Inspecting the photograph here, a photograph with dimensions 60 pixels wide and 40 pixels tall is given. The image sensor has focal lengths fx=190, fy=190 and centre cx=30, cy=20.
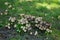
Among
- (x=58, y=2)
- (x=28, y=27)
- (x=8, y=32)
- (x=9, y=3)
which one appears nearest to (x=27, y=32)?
(x=28, y=27)

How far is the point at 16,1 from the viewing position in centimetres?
576

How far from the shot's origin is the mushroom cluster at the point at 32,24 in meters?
4.85

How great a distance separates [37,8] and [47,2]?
45cm

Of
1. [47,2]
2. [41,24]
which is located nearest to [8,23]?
[41,24]

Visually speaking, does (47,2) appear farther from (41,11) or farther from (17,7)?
(17,7)

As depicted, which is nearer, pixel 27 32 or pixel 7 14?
pixel 27 32

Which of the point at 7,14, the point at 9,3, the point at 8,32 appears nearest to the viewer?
the point at 8,32

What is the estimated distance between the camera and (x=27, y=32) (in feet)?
15.8

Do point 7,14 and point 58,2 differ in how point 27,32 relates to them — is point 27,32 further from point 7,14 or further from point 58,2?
point 58,2

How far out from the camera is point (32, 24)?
504 centimetres

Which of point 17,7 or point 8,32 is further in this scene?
point 17,7

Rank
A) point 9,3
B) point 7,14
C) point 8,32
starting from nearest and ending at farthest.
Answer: point 8,32 < point 7,14 < point 9,3

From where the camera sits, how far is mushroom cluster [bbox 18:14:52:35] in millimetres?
4848

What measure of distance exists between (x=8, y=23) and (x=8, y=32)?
30 centimetres
